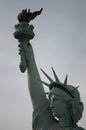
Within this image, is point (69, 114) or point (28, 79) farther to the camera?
point (28, 79)

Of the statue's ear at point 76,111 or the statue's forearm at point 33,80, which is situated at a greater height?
the statue's forearm at point 33,80

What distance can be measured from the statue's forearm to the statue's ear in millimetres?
974

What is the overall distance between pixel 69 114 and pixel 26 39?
210cm

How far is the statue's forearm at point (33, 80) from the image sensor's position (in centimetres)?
919

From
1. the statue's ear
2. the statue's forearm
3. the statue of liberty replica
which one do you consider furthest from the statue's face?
the statue's forearm

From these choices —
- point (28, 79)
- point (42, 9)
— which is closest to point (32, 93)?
point (28, 79)

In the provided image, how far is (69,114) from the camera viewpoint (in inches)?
339

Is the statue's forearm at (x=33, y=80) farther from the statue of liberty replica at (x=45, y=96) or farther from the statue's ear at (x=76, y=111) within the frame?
the statue's ear at (x=76, y=111)

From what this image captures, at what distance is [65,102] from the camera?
8578mm

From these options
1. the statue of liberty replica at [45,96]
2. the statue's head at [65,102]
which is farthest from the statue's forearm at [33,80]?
the statue's head at [65,102]

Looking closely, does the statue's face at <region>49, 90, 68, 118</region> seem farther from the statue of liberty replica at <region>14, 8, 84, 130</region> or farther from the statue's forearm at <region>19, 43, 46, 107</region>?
the statue's forearm at <region>19, 43, 46, 107</region>

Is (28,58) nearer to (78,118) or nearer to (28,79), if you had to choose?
(28,79)

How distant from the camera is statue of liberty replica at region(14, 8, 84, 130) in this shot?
8531 mm

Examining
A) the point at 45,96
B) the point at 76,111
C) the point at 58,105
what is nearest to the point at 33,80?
the point at 45,96
